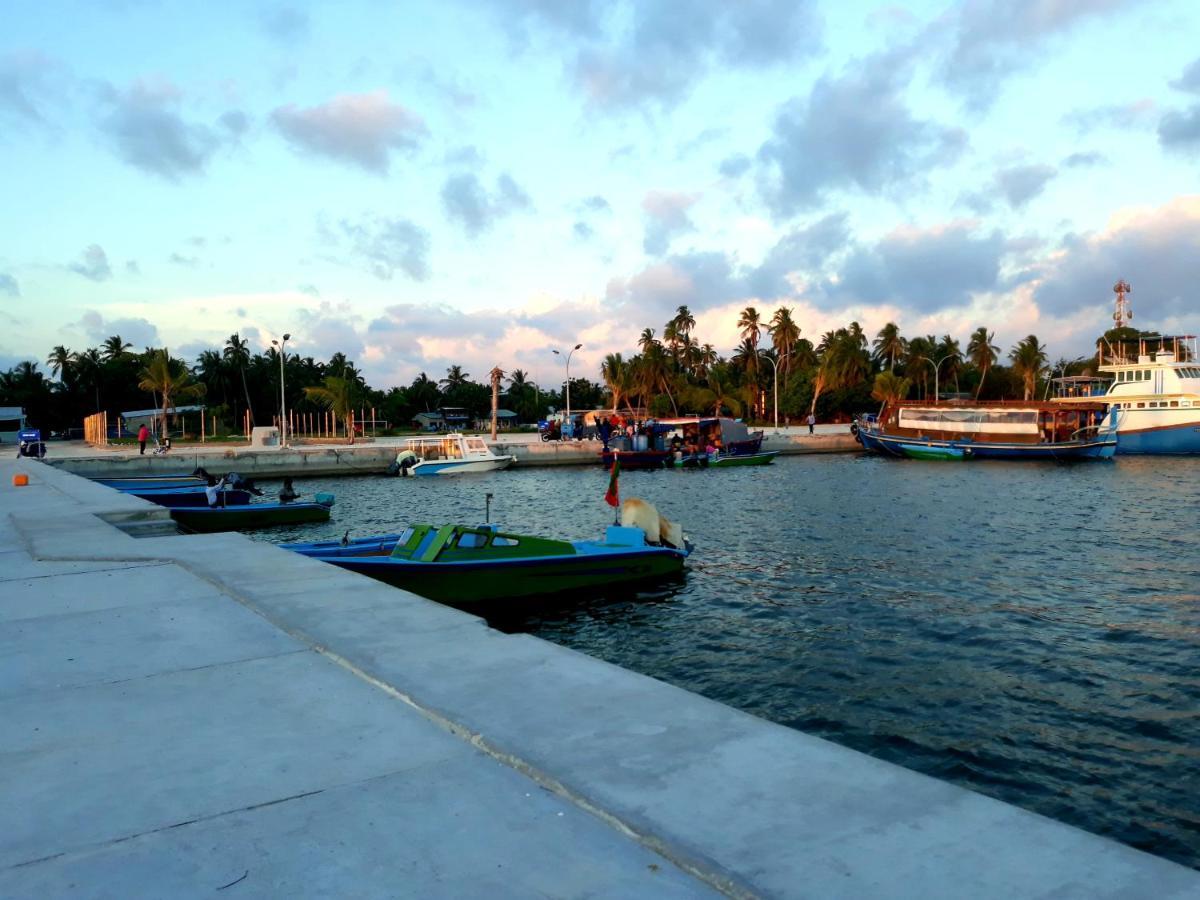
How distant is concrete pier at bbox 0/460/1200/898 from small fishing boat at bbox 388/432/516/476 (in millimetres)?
47339

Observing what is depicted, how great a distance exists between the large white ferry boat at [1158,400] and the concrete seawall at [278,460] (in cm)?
4028

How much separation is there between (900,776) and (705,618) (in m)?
12.4

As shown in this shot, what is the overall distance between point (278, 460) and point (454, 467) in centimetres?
1147

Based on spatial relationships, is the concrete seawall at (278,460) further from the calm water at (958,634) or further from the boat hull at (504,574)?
the boat hull at (504,574)

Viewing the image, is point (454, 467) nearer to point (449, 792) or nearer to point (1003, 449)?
point (1003, 449)

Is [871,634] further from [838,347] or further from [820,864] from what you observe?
[838,347]

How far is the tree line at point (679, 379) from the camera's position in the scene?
330 feet

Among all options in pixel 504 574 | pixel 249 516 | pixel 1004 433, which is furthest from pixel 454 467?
pixel 1004 433

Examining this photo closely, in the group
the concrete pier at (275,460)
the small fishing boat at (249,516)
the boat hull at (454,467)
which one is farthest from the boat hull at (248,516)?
the concrete pier at (275,460)

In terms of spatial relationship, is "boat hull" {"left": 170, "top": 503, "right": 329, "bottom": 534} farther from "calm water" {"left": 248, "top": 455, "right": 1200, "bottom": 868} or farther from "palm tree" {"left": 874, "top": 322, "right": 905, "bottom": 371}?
"palm tree" {"left": 874, "top": 322, "right": 905, "bottom": 371}

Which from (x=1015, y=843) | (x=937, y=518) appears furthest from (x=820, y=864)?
(x=937, y=518)

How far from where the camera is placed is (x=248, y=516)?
30.1 meters

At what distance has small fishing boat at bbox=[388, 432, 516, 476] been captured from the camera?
54656 mm

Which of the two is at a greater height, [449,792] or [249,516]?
[449,792]
